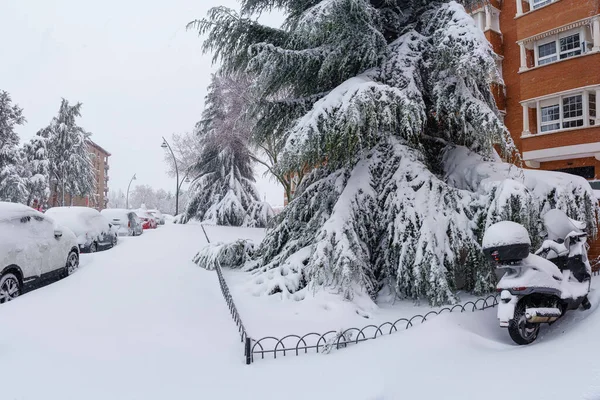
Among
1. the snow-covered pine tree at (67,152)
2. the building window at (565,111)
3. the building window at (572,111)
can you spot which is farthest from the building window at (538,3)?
the snow-covered pine tree at (67,152)

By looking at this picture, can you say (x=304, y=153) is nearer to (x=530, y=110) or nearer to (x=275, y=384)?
(x=275, y=384)

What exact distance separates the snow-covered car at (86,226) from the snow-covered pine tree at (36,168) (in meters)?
22.3

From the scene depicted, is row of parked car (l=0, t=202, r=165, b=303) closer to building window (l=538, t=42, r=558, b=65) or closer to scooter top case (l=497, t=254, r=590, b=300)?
scooter top case (l=497, t=254, r=590, b=300)

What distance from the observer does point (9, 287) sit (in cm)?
607

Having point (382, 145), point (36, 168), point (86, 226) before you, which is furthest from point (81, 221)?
point (36, 168)

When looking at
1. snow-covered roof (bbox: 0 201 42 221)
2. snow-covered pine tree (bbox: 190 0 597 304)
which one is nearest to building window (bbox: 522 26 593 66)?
snow-covered pine tree (bbox: 190 0 597 304)

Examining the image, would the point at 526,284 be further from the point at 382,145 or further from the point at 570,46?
the point at 570,46

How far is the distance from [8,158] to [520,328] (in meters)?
35.8

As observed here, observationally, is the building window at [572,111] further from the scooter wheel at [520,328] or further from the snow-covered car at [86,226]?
the snow-covered car at [86,226]

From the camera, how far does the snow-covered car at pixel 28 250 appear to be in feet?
19.8

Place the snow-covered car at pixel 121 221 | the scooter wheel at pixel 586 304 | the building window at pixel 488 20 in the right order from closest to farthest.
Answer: the scooter wheel at pixel 586 304 → the snow-covered car at pixel 121 221 → the building window at pixel 488 20

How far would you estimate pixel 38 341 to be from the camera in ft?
13.8

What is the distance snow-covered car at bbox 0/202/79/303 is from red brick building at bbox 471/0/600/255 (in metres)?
14.2

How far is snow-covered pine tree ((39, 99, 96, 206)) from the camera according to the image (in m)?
31.2
